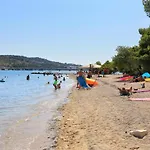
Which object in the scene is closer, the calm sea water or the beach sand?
the beach sand

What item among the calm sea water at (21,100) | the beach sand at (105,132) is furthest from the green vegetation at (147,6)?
the beach sand at (105,132)

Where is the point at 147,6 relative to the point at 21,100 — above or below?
above

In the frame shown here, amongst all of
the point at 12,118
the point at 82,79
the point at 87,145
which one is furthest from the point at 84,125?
the point at 82,79

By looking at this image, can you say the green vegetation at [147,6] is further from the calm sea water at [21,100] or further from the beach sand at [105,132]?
the beach sand at [105,132]

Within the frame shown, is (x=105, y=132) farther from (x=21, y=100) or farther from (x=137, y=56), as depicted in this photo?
(x=137, y=56)

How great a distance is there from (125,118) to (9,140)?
4230 mm

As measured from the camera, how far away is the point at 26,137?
1043 centimetres

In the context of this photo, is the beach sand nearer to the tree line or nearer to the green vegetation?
the green vegetation

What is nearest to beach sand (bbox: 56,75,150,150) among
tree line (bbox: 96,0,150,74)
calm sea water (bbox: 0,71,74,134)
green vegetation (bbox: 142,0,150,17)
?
calm sea water (bbox: 0,71,74,134)

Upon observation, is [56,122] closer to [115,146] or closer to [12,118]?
[12,118]

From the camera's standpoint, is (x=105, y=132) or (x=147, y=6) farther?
(x=147, y=6)

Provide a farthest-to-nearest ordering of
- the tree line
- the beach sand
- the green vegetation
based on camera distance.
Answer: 1. the tree line
2. the green vegetation
3. the beach sand

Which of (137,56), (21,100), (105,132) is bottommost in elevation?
(21,100)

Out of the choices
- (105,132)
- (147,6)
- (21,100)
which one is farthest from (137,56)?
(105,132)
